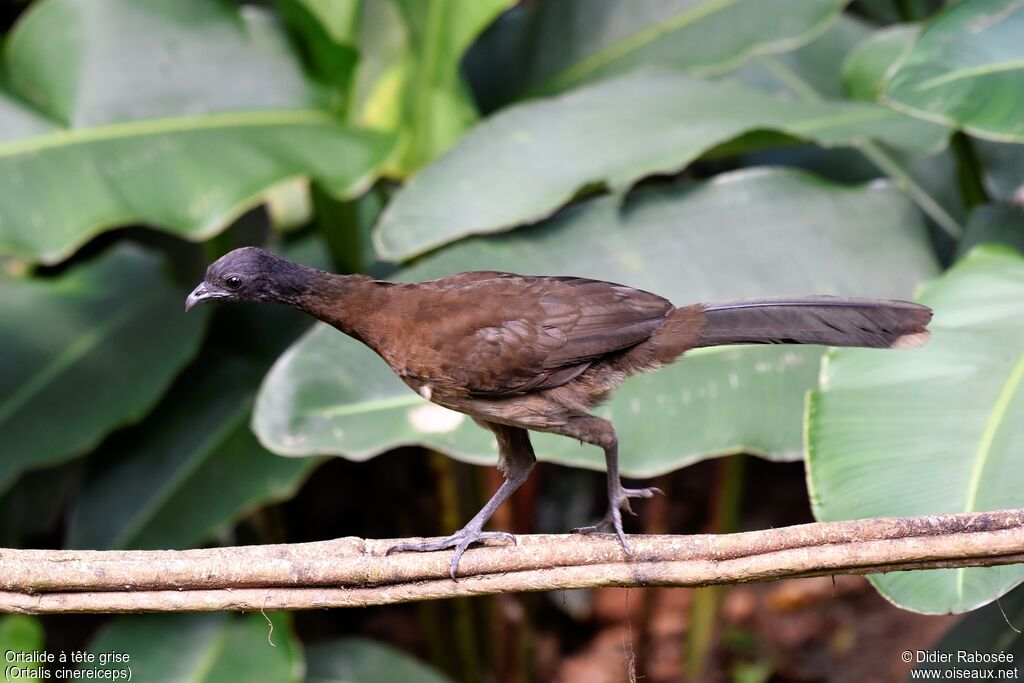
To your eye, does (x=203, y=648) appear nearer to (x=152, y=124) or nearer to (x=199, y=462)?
(x=199, y=462)

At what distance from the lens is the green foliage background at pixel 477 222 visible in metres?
2.63

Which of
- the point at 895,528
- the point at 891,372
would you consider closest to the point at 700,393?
the point at 891,372

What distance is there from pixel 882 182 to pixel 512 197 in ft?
3.81

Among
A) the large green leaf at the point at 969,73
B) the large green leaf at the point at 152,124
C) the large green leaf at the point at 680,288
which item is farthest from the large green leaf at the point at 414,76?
the large green leaf at the point at 969,73

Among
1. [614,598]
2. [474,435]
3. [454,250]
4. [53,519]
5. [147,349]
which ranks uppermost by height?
[454,250]

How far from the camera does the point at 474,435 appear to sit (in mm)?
2771

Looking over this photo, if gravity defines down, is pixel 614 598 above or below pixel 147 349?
below

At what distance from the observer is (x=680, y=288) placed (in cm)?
298

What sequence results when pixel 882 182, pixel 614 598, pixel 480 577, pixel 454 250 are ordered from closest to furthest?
pixel 480 577, pixel 454 250, pixel 882 182, pixel 614 598

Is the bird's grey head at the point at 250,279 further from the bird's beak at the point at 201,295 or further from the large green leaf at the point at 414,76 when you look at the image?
the large green leaf at the point at 414,76

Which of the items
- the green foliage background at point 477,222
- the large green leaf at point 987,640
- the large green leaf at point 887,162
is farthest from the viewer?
the large green leaf at point 887,162

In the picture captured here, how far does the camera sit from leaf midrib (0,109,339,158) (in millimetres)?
3230

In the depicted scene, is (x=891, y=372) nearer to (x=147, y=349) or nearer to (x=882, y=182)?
(x=882, y=182)

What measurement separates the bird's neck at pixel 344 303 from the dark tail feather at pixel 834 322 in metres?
0.75
